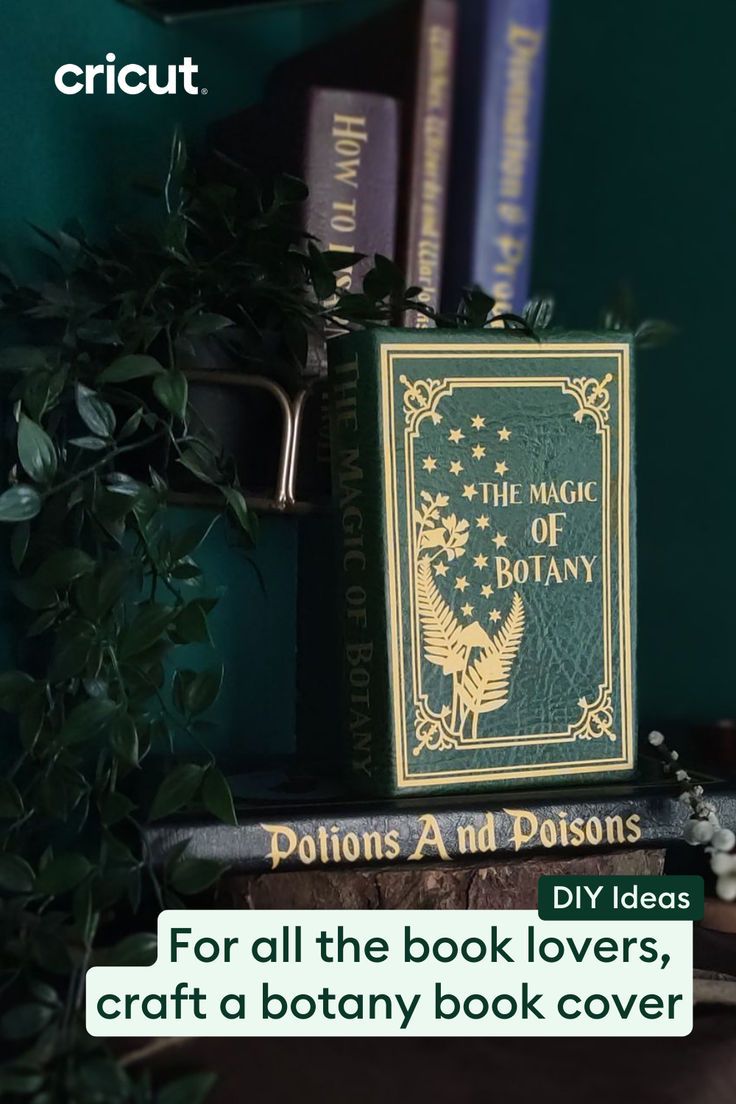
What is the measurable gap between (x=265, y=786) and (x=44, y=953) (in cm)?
19

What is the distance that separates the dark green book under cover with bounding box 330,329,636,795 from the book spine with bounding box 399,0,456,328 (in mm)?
101

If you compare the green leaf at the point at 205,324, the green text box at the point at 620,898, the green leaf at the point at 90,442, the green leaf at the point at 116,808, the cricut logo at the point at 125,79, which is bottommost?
the green text box at the point at 620,898

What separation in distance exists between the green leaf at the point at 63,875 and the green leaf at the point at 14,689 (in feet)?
0.30

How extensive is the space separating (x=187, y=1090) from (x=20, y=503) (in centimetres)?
28

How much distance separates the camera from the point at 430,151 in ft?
2.43

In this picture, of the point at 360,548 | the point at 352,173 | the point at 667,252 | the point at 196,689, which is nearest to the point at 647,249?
the point at 667,252

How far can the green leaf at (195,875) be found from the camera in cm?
57

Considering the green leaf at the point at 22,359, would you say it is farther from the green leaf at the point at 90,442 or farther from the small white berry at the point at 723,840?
the small white berry at the point at 723,840

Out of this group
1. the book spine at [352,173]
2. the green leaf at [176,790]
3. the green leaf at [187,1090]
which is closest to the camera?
the green leaf at [187,1090]

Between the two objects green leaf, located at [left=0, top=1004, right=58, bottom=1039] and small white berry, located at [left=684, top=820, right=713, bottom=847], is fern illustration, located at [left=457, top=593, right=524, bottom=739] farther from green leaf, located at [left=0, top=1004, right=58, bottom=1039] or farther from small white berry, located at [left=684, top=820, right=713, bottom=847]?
green leaf, located at [left=0, top=1004, right=58, bottom=1039]

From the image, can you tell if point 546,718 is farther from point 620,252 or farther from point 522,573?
point 620,252

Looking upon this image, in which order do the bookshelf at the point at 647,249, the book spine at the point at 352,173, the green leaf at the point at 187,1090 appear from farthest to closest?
the bookshelf at the point at 647,249, the book spine at the point at 352,173, the green leaf at the point at 187,1090

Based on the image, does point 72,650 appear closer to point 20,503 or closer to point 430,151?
point 20,503

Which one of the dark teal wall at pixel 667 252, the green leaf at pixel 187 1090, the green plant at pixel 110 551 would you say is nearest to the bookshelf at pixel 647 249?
the dark teal wall at pixel 667 252
